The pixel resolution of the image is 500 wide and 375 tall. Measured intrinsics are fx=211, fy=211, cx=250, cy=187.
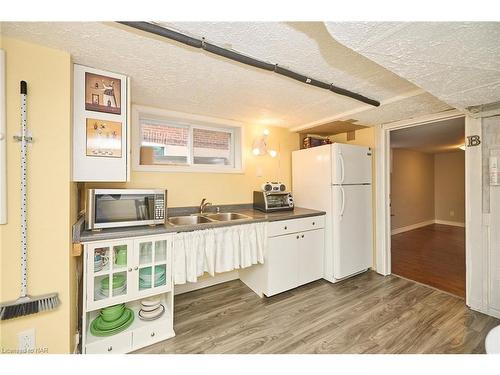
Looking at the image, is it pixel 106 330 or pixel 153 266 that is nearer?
pixel 106 330

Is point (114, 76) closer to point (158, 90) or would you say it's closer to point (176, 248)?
point (158, 90)

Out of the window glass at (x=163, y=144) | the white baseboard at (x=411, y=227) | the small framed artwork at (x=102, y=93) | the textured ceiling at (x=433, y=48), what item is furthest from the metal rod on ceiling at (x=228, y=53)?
the white baseboard at (x=411, y=227)

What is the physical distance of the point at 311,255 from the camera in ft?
8.41

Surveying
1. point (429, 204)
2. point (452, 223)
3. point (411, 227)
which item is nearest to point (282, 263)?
point (411, 227)

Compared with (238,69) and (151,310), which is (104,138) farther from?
(151,310)

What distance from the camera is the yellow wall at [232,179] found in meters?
2.37

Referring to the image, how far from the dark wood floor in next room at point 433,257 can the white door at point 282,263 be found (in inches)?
63.4

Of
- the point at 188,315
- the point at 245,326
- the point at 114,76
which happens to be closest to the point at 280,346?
the point at 245,326

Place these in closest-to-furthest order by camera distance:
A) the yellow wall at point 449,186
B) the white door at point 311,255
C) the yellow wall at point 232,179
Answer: the yellow wall at point 232,179 < the white door at point 311,255 < the yellow wall at point 449,186

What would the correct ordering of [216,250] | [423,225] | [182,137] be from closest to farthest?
[216,250] < [182,137] < [423,225]

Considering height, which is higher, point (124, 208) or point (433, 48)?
point (433, 48)

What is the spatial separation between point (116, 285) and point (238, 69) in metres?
1.84

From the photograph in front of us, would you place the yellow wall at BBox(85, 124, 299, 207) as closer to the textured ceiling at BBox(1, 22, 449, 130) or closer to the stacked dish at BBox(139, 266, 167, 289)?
the textured ceiling at BBox(1, 22, 449, 130)

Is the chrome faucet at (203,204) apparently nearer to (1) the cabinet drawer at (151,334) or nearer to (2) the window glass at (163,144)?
(2) the window glass at (163,144)
